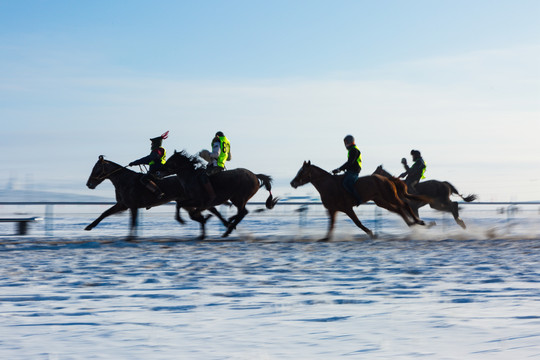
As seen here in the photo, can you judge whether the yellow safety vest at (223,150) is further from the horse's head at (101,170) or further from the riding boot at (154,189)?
the horse's head at (101,170)

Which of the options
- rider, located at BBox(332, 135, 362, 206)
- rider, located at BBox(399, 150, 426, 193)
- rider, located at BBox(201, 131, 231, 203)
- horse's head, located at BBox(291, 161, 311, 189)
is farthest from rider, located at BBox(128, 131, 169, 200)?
rider, located at BBox(399, 150, 426, 193)

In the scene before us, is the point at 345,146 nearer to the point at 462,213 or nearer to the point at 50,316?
the point at 462,213

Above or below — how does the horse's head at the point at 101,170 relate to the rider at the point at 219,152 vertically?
below

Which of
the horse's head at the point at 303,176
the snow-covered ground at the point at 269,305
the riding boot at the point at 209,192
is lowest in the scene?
the snow-covered ground at the point at 269,305

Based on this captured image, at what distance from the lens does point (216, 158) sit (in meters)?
15.9

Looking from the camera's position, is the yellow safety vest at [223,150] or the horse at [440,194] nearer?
the yellow safety vest at [223,150]

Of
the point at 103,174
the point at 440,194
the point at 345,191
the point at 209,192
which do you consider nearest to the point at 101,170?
the point at 103,174

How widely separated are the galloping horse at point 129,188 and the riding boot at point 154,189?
91 millimetres

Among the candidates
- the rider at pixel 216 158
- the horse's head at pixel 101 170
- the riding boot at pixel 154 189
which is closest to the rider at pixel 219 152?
the rider at pixel 216 158

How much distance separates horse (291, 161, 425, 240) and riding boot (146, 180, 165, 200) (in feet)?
9.51

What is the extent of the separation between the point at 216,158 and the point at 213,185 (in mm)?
576

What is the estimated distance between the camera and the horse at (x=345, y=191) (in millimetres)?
15641

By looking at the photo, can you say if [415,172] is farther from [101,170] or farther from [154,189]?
[101,170]

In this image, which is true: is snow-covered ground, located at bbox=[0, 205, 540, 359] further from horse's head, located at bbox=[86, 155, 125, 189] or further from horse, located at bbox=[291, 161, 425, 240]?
horse's head, located at bbox=[86, 155, 125, 189]
